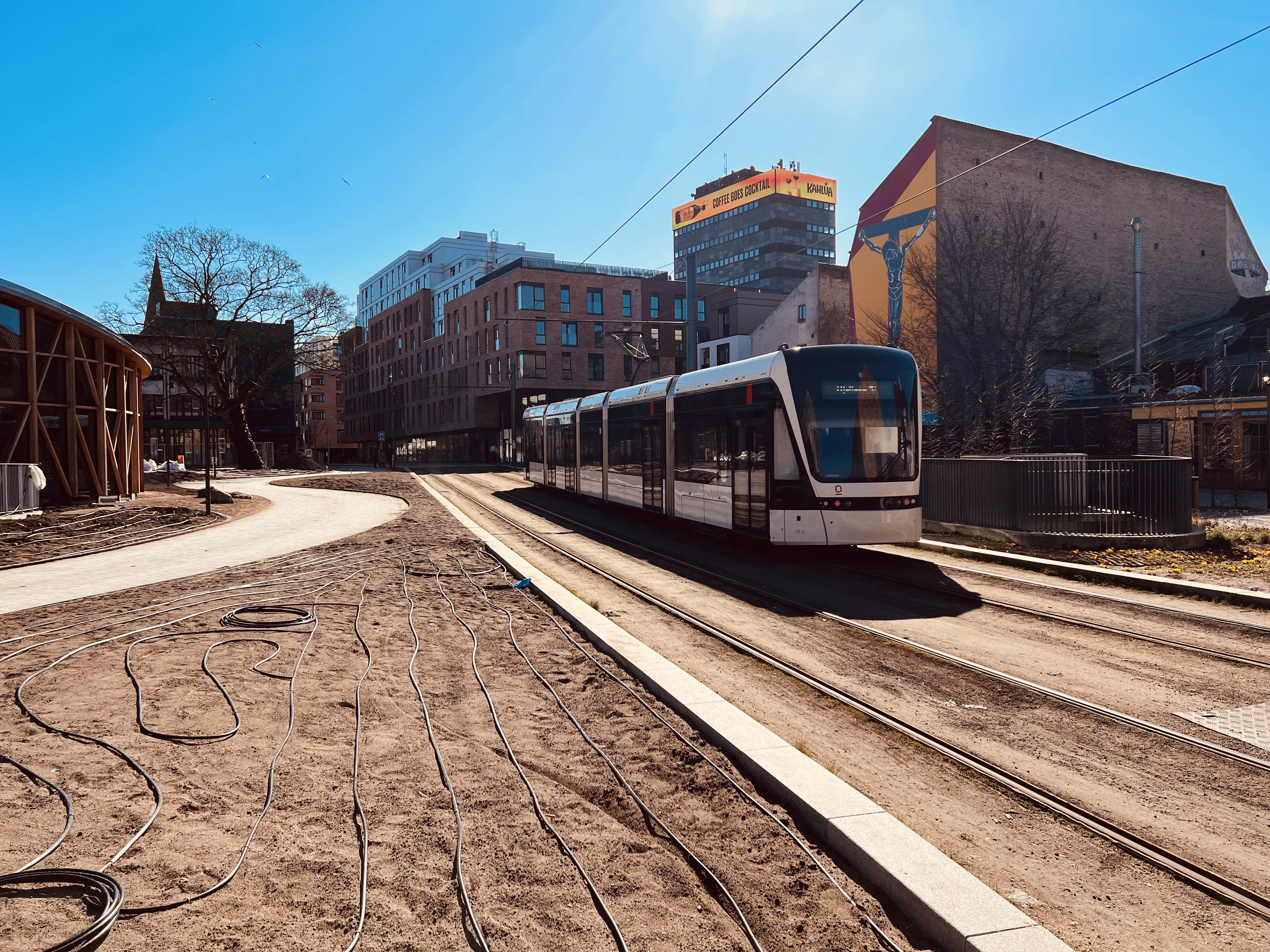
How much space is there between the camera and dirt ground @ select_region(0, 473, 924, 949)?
3230 millimetres

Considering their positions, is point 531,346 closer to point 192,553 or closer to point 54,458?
point 54,458

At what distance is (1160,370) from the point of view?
38.3 m

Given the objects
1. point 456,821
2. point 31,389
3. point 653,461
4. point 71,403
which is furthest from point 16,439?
point 456,821

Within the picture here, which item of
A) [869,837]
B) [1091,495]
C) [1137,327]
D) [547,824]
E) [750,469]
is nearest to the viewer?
[869,837]

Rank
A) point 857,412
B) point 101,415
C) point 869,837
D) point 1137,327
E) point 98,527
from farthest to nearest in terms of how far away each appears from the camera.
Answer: point 1137,327 < point 101,415 < point 98,527 < point 857,412 < point 869,837

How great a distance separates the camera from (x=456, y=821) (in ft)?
13.6

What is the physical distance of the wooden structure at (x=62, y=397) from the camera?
20.2 m

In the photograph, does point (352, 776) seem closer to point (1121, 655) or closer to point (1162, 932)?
point (1162, 932)

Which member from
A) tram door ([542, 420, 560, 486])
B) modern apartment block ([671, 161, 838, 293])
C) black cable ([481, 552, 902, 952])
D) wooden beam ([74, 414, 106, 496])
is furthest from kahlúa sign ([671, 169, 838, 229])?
black cable ([481, 552, 902, 952])

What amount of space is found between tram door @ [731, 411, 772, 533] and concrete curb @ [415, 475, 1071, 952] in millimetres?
7135

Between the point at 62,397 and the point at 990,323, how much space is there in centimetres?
2814

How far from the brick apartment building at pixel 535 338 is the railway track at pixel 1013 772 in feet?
149

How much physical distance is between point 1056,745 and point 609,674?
10.9ft

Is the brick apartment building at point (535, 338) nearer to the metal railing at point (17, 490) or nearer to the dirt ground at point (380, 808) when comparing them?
the metal railing at point (17, 490)
